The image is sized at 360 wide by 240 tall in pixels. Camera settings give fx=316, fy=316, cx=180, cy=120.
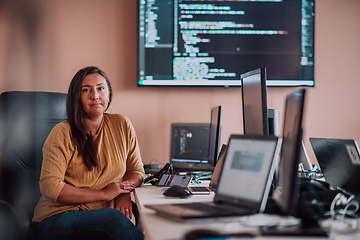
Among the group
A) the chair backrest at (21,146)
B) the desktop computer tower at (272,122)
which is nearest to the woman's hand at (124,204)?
the chair backrest at (21,146)

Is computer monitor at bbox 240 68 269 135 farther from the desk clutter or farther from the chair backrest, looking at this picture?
the chair backrest

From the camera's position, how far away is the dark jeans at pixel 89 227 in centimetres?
132

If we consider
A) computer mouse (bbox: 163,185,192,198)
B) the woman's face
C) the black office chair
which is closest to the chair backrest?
the black office chair

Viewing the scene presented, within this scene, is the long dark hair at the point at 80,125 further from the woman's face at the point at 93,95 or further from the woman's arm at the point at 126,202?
the woman's arm at the point at 126,202

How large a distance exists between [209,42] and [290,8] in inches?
29.9

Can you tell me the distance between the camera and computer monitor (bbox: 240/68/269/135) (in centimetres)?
126

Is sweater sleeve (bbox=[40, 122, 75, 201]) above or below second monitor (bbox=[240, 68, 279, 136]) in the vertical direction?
below

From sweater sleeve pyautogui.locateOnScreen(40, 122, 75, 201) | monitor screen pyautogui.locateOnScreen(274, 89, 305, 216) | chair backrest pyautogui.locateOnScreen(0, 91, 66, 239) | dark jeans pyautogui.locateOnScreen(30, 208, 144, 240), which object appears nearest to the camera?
monitor screen pyautogui.locateOnScreen(274, 89, 305, 216)

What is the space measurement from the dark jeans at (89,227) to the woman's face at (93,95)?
1.81 ft

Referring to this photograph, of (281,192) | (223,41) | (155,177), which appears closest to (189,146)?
(155,177)

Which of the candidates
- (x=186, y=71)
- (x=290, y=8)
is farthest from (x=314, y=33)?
(x=186, y=71)

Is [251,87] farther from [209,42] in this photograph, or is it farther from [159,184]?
[209,42]

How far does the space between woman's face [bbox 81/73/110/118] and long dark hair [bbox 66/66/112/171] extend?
0.03m

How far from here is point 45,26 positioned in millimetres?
2617
